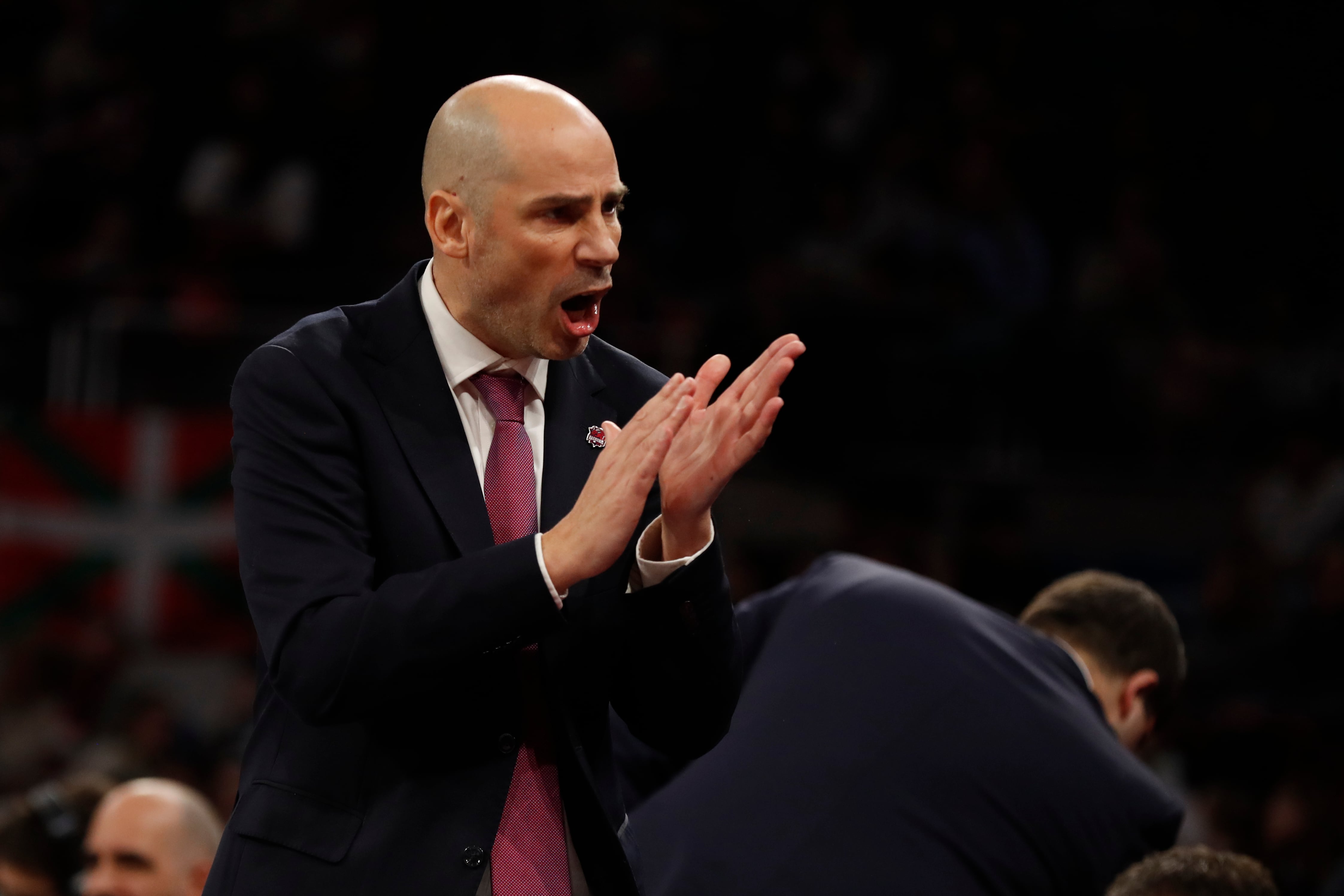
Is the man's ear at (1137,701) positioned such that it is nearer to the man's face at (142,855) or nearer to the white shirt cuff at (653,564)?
the white shirt cuff at (653,564)

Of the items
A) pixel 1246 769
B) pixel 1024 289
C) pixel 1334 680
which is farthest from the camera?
pixel 1024 289

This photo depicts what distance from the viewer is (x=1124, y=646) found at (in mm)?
3004

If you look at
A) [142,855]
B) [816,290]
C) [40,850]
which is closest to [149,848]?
[142,855]

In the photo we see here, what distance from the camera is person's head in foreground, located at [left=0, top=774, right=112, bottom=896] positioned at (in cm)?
357

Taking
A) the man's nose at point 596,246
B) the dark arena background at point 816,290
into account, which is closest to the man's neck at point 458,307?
the man's nose at point 596,246

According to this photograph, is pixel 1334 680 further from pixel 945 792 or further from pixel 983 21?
pixel 983 21

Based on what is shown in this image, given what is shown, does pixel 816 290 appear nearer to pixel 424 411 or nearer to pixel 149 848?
pixel 149 848

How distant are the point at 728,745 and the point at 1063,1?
632 cm

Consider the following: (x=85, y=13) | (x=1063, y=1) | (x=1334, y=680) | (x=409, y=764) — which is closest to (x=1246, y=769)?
(x=1334, y=680)

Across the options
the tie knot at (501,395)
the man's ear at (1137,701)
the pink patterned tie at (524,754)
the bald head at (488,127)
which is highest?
the bald head at (488,127)

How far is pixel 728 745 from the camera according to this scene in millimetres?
2775

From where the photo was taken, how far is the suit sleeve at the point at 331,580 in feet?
4.72

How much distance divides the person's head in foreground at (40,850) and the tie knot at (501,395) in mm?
2423

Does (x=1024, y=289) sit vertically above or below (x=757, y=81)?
below
